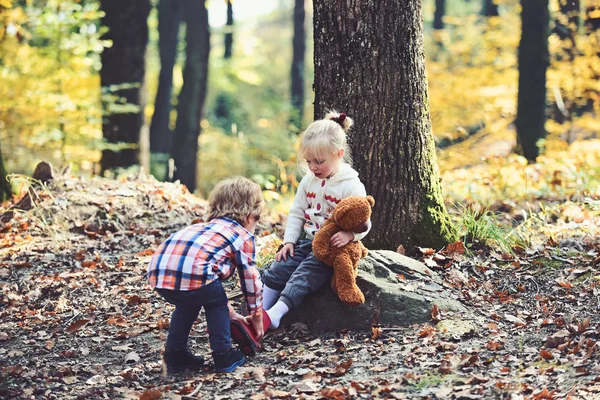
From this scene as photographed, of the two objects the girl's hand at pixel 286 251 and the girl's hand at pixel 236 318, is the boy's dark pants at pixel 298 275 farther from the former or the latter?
the girl's hand at pixel 236 318

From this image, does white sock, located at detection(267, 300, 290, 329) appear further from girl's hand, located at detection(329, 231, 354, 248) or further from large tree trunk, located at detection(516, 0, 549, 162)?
large tree trunk, located at detection(516, 0, 549, 162)

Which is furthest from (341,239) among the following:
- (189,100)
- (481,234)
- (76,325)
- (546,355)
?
(189,100)

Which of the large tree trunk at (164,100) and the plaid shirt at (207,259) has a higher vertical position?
the large tree trunk at (164,100)

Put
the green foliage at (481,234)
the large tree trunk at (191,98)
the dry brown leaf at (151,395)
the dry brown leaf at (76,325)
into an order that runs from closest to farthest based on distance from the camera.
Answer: the dry brown leaf at (151,395)
the dry brown leaf at (76,325)
the green foliage at (481,234)
the large tree trunk at (191,98)

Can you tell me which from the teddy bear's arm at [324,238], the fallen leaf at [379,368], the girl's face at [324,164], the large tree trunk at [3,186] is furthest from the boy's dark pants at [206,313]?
the large tree trunk at [3,186]

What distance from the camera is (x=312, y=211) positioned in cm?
470

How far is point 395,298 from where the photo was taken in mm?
4578

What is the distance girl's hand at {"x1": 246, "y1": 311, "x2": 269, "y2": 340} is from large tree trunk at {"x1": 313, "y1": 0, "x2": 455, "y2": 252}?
145cm

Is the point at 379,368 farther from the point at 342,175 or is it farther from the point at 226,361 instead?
the point at 342,175

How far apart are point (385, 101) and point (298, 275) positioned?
5.21 feet

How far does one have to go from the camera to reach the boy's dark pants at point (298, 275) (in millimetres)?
4543

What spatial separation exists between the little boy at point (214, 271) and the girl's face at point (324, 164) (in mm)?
501

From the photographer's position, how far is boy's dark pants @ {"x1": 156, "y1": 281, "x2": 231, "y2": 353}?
393 centimetres

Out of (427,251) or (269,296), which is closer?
(269,296)
